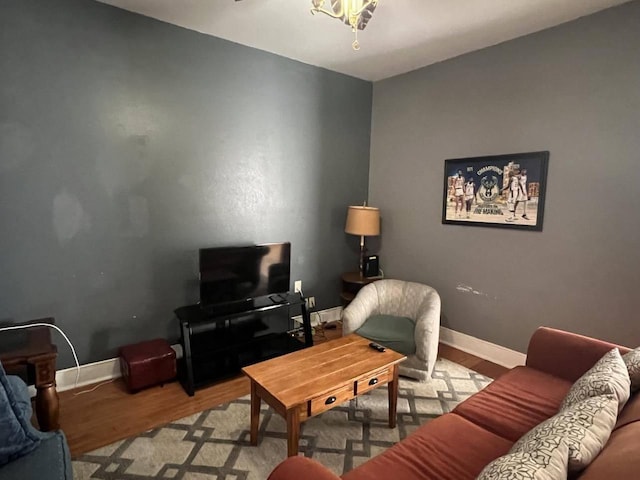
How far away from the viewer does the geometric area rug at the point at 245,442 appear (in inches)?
74.2

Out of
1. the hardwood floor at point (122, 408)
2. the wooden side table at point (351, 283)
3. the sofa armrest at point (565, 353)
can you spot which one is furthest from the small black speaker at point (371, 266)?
the sofa armrest at point (565, 353)

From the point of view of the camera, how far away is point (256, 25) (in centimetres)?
284

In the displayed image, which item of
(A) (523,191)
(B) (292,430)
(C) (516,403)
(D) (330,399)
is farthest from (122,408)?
(A) (523,191)

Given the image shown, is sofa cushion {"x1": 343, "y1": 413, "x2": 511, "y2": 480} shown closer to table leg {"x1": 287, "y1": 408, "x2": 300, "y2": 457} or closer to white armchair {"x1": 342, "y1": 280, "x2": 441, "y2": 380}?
table leg {"x1": 287, "y1": 408, "x2": 300, "y2": 457}

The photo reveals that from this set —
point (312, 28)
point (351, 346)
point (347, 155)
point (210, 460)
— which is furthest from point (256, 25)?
point (210, 460)

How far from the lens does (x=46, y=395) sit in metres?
1.98

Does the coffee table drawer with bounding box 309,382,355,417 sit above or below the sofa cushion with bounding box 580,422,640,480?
below

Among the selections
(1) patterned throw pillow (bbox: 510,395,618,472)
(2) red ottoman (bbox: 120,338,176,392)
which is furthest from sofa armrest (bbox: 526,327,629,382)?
(2) red ottoman (bbox: 120,338,176,392)

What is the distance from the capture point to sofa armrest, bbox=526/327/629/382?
6.51ft

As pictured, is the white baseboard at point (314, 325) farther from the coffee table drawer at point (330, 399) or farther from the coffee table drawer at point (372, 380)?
the coffee table drawer at point (330, 399)

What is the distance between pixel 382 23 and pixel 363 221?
1.81m

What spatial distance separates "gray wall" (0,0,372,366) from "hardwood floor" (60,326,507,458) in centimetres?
36

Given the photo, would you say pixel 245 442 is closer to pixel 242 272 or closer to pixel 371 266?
pixel 242 272

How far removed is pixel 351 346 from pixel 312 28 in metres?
2.48
